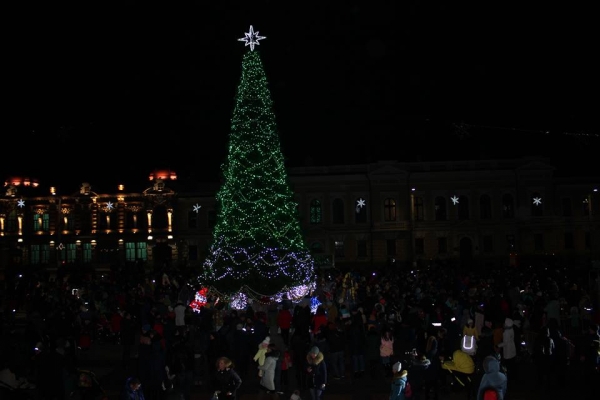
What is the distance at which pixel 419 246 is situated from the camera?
178 ft

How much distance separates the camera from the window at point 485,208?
178 ft

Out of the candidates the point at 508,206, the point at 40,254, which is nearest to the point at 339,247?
the point at 508,206

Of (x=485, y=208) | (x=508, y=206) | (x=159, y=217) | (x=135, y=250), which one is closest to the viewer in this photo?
(x=508, y=206)

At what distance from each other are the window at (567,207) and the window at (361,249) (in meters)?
15.7

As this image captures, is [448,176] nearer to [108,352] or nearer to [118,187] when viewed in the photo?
[118,187]

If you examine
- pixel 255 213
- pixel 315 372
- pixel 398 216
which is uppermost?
pixel 255 213

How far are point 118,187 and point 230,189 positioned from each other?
35.5 metres

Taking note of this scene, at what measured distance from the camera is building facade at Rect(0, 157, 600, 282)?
175 ft

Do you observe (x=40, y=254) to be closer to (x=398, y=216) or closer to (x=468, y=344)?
(x=398, y=216)

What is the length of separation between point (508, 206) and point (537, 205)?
2.15 meters

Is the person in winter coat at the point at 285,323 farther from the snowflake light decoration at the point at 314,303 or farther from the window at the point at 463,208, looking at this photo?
the window at the point at 463,208

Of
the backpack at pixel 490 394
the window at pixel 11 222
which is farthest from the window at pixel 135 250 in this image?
the backpack at pixel 490 394

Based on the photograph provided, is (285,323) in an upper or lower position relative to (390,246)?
lower

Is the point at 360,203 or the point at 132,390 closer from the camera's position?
the point at 132,390
